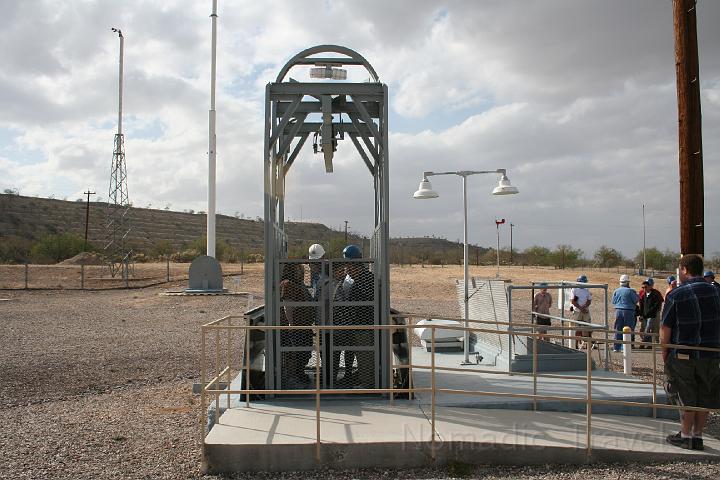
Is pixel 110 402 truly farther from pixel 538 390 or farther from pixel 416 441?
pixel 538 390

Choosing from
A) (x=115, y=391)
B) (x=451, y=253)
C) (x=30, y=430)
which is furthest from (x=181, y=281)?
(x=451, y=253)

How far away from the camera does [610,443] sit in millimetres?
6234

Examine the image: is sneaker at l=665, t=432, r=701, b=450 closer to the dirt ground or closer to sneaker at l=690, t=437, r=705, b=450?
sneaker at l=690, t=437, r=705, b=450

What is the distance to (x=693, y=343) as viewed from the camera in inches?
242

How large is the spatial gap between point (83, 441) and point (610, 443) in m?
5.66

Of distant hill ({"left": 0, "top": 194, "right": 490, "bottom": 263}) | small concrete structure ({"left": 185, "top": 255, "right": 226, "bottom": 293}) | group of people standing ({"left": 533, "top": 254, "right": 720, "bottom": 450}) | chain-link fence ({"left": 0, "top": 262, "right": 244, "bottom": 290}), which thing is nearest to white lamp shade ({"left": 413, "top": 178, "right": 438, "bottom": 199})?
group of people standing ({"left": 533, "top": 254, "right": 720, "bottom": 450})

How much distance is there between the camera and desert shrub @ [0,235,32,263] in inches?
2250

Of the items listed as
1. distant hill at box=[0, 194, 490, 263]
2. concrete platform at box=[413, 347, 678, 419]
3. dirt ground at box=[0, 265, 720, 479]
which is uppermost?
distant hill at box=[0, 194, 490, 263]

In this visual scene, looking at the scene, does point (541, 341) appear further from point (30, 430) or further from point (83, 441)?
point (30, 430)

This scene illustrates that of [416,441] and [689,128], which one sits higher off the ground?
[689,128]

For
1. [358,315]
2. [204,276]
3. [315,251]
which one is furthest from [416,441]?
[204,276]

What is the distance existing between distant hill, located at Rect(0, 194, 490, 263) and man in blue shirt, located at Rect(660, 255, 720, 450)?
2059 inches

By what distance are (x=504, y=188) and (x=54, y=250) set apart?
5520cm

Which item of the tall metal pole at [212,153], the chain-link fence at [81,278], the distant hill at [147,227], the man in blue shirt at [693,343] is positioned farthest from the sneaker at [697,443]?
the distant hill at [147,227]
